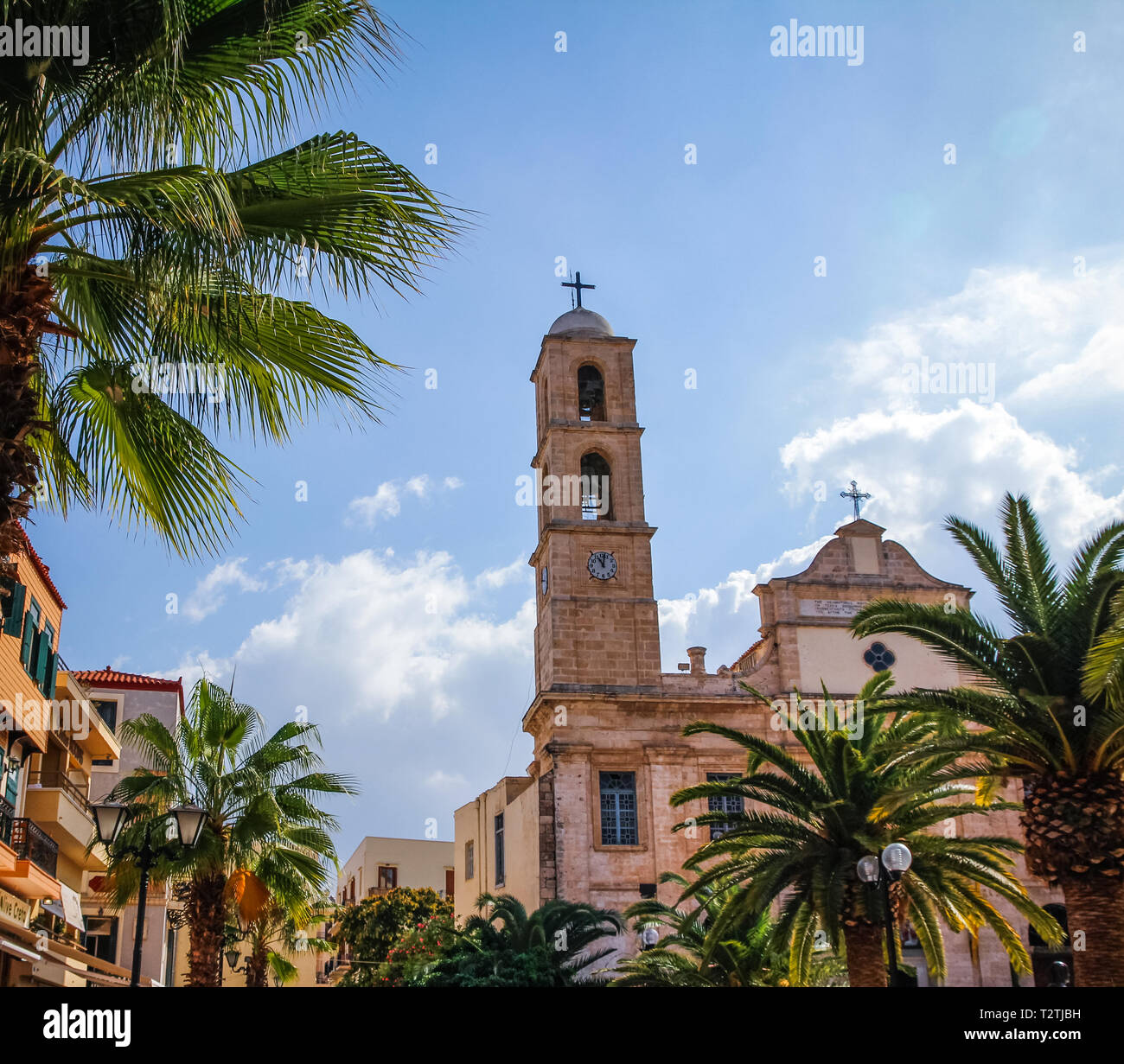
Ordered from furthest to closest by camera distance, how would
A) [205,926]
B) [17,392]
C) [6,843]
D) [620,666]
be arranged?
[620,666] < [205,926] < [6,843] < [17,392]

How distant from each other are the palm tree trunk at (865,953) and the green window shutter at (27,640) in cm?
1394

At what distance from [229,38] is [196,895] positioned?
15.4 meters

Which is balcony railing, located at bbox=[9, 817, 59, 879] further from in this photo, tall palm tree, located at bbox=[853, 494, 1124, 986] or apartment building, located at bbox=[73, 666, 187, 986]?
tall palm tree, located at bbox=[853, 494, 1124, 986]

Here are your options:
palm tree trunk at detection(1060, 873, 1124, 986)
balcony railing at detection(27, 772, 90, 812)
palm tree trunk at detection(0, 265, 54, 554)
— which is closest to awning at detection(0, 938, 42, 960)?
balcony railing at detection(27, 772, 90, 812)

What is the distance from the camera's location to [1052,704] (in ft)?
46.5

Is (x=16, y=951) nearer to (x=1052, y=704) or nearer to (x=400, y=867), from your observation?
(x=1052, y=704)

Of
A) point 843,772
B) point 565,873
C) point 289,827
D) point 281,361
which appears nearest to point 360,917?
point 565,873

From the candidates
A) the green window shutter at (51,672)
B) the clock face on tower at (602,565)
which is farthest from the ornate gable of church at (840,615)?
the green window shutter at (51,672)

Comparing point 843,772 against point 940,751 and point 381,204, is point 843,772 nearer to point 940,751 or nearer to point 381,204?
point 940,751

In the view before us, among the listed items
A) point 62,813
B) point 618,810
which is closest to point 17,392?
point 62,813

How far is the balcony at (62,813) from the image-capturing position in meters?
22.8

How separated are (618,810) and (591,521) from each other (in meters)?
8.20

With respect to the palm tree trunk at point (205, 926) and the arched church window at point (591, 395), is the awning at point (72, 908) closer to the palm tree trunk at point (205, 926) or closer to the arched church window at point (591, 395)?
the palm tree trunk at point (205, 926)

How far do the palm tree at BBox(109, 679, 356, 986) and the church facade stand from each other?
12.7 metres
